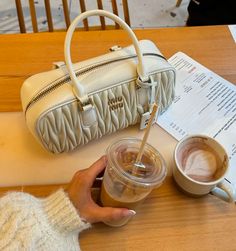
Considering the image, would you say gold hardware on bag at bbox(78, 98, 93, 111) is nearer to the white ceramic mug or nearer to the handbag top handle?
the handbag top handle

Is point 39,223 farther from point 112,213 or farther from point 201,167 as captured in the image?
point 201,167

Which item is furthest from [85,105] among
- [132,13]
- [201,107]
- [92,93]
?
[132,13]

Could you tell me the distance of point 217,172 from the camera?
0.63m

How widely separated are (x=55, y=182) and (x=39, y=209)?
→ 8 centimetres

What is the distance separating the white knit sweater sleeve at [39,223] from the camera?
1.77ft

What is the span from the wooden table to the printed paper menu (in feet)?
0.08

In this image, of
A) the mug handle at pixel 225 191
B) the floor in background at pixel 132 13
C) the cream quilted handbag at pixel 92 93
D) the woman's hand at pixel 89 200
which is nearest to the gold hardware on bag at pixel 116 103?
the cream quilted handbag at pixel 92 93

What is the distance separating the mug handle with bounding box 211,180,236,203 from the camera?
0.61 m

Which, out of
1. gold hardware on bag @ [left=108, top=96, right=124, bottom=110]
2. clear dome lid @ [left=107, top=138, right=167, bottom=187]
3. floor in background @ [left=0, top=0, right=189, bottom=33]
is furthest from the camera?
floor in background @ [left=0, top=0, right=189, bottom=33]

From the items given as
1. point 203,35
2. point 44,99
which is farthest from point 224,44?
point 44,99

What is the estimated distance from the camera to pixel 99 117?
65 centimetres

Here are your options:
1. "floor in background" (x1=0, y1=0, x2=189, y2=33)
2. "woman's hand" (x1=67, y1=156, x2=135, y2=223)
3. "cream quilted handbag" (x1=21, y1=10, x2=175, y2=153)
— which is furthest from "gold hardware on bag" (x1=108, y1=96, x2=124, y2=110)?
"floor in background" (x1=0, y1=0, x2=189, y2=33)

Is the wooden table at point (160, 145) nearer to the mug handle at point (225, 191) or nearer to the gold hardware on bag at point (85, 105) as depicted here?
the mug handle at point (225, 191)

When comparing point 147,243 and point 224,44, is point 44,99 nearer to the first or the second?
point 147,243
